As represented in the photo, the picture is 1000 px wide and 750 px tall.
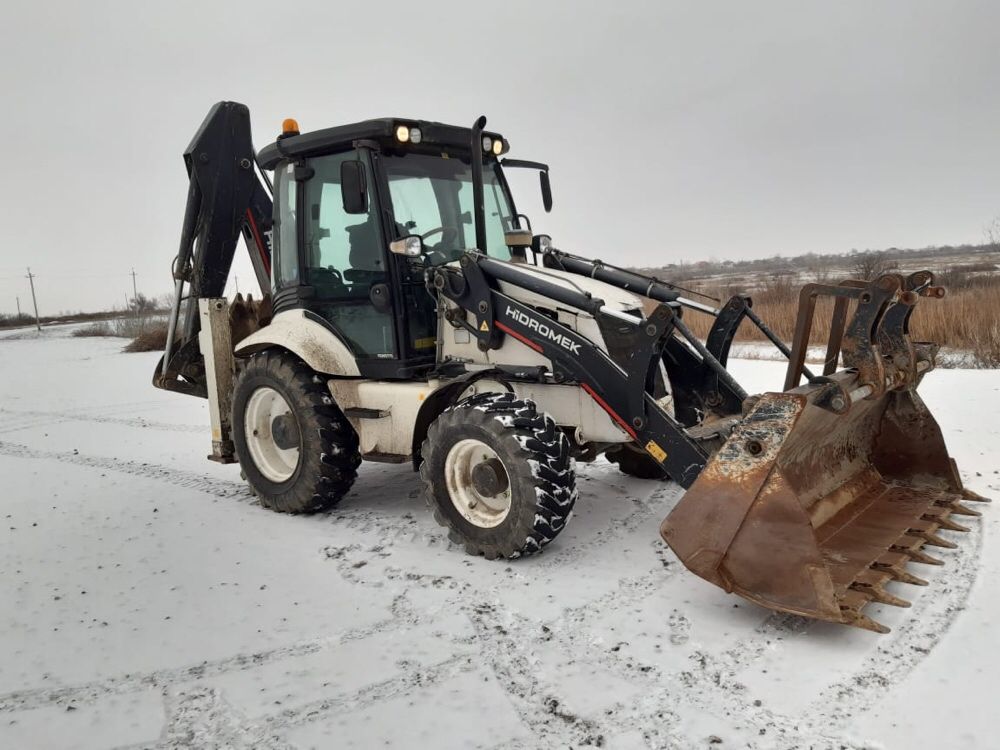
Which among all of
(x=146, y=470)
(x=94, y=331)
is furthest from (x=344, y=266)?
(x=94, y=331)

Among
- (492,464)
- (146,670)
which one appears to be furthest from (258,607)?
(492,464)

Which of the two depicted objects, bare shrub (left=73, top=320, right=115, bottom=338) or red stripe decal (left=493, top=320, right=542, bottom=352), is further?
bare shrub (left=73, top=320, right=115, bottom=338)

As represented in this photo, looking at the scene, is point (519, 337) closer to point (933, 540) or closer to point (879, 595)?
point (879, 595)

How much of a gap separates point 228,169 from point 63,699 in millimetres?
4244

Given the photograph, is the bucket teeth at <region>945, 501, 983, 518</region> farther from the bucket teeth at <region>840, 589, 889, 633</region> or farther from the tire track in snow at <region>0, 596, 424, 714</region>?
the tire track in snow at <region>0, 596, 424, 714</region>

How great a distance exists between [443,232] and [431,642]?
2753 mm

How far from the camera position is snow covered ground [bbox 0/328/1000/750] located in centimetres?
283

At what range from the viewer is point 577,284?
479 centimetres

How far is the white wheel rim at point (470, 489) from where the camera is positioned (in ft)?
14.6

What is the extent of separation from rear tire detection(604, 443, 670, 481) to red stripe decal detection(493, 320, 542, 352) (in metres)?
1.59

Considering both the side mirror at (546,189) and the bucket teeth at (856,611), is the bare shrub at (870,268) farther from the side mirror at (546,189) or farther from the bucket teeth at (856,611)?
the bucket teeth at (856,611)

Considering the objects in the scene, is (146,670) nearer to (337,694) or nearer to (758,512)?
(337,694)

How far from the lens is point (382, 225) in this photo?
4.89m

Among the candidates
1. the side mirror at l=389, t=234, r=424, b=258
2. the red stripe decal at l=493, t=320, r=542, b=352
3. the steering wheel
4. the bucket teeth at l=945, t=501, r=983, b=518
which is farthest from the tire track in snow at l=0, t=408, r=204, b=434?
the bucket teeth at l=945, t=501, r=983, b=518
